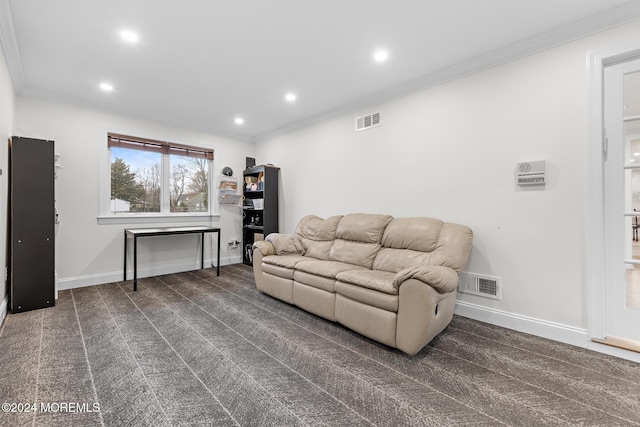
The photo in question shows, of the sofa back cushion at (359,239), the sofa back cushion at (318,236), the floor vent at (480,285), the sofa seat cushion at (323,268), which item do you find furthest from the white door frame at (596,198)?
the sofa back cushion at (318,236)

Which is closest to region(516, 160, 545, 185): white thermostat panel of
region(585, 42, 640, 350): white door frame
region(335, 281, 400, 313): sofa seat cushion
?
region(585, 42, 640, 350): white door frame

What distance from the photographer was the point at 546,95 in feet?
7.90

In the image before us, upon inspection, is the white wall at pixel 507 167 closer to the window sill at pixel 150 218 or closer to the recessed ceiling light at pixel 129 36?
the recessed ceiling light at pixel 129 36

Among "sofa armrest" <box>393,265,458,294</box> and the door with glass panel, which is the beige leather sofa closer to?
"sofa armrest" <box>393,265,458,294</box>

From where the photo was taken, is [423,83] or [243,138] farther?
[243,138]

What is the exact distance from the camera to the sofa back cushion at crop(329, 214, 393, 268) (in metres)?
3.13

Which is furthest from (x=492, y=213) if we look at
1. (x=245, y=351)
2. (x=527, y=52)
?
(x=245, y=351)

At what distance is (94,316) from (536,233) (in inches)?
168

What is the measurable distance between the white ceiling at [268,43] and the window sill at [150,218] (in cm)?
162

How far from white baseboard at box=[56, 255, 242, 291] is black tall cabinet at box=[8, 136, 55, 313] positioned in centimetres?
72

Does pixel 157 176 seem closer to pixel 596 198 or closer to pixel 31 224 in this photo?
pixel 31 224

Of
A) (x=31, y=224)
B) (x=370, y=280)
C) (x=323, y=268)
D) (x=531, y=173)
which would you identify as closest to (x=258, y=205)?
(x=323, y=268)

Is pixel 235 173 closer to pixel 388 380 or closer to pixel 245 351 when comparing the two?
pixel 245 351

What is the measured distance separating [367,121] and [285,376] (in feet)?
10.2
